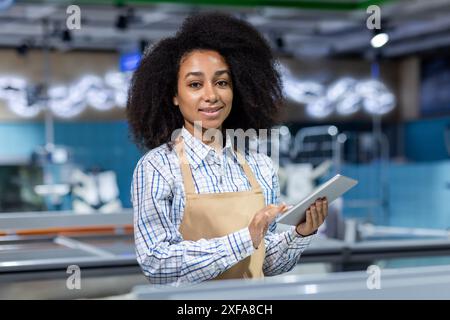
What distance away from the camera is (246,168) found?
1.96 m

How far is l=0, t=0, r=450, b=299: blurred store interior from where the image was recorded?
1003 cm

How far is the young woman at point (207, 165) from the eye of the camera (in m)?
1.69

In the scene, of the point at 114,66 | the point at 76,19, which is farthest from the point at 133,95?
the point at 114,66

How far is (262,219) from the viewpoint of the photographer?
1666 millimetres

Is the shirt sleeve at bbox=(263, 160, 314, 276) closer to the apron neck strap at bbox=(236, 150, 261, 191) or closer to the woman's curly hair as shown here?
the apron neck strap at bbox=(236, 150, 261, 191)

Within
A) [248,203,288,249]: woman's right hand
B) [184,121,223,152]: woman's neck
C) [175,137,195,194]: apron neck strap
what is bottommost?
[248,203,288,249]: woman's right hand

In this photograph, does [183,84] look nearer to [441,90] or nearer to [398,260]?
[398,260]

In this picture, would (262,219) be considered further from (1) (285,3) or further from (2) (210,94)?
(1) (285,3)

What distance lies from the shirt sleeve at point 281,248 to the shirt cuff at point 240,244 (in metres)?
0.23

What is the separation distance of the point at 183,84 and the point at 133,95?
220 millimetres

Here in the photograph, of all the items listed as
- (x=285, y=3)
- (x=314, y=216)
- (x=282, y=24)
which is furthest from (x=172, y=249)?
(x=282, y=24)

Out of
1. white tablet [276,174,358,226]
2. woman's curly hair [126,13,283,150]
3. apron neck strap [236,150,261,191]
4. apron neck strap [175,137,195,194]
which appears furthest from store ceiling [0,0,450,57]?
white tablet [276,174,358,226]

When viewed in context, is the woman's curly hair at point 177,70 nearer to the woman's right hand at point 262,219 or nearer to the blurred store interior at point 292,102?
the woman's right hand at point 262,219

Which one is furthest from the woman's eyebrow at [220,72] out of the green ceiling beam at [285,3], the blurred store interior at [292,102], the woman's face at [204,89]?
the blurred store interior at [292,102]
